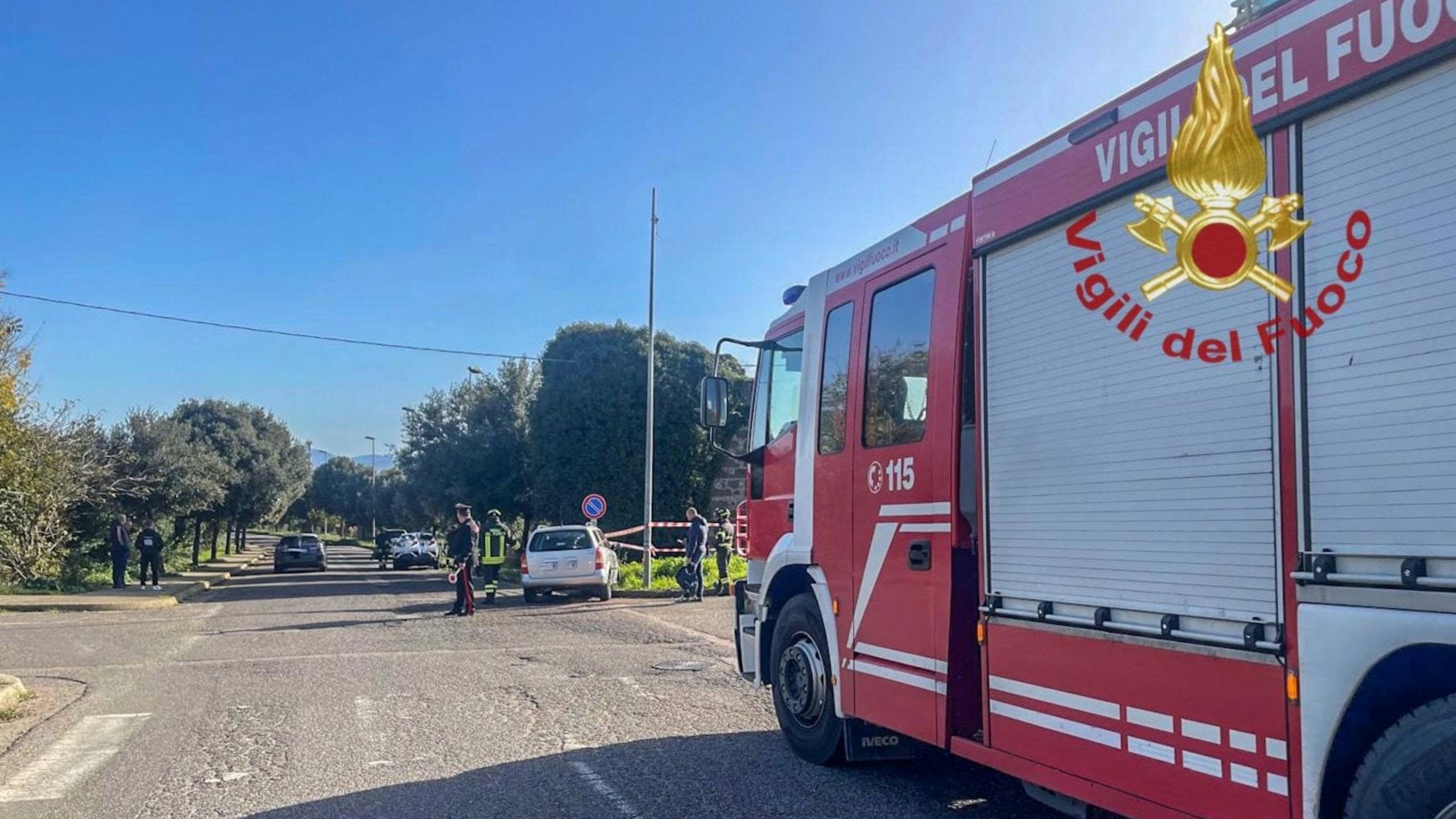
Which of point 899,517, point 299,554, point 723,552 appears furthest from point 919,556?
point 299,554

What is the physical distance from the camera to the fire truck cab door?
5145mm

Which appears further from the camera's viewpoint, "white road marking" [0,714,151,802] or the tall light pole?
the tall light pole

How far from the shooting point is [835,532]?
6.20m

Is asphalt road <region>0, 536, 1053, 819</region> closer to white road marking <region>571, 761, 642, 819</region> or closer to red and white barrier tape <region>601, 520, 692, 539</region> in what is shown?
white road marking <region>571, 761, 642, 819</region>

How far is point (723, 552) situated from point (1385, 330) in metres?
18.1

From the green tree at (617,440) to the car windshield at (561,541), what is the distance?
1082cm

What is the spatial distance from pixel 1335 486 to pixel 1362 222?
2.50 feet

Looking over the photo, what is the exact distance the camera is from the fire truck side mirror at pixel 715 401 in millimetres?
7527

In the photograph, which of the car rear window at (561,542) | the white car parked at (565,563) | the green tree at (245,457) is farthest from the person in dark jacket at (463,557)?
the green tree at (245,457)

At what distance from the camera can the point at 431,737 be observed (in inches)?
303

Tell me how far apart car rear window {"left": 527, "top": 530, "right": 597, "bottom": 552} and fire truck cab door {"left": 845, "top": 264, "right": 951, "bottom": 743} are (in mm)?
13915

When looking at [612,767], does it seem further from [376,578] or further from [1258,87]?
[376,578]

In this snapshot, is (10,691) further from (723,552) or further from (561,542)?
(723,552)

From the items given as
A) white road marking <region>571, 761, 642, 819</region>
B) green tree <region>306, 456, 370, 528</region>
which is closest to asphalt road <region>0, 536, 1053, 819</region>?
white road marking <region>571, 761, 642, 819</region>
